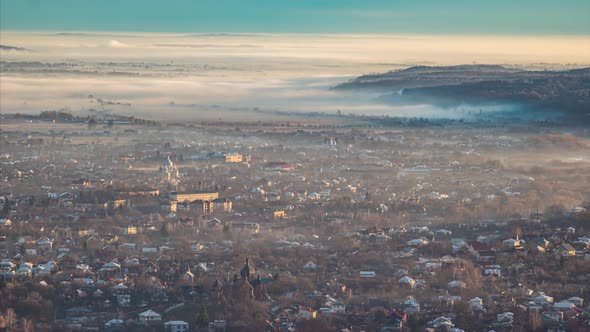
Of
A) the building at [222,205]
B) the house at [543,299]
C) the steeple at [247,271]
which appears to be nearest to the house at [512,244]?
the house at [543,299]

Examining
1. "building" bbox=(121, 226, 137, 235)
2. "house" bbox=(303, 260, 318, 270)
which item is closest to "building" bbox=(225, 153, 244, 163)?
"building" bbox=(121, 226, 137, 235)

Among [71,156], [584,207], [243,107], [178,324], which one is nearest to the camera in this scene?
[178,324]

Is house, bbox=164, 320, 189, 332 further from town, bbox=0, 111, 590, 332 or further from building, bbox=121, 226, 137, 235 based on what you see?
building, bbox=121, 226, 137, 235

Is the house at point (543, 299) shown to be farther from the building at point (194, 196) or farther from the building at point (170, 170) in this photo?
the building at point (170, 170)

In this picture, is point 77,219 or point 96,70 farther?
point 96,70

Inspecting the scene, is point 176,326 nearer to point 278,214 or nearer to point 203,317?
point 203,317

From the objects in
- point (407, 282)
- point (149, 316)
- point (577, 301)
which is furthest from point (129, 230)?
point (577, 301)

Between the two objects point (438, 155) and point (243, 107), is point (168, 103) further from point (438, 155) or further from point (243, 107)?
point (438, 155)

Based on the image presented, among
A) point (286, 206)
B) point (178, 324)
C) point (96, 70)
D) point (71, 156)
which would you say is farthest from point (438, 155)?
point (96, 70)
